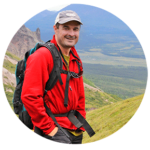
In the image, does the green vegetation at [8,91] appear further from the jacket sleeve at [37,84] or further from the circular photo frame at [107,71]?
the circular photo frame at [107,71]

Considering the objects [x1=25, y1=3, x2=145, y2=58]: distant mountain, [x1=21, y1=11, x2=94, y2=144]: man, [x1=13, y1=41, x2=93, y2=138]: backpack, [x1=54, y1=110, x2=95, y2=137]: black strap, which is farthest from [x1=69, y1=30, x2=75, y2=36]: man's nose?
[x1=25, y1=3, x2=145, y2=58]: distant mountain

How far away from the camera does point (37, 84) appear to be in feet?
6.03

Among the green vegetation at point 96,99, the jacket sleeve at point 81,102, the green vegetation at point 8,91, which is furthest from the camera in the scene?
the green vegetation at point 96,99

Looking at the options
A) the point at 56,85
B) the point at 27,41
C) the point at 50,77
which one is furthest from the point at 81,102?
the point at 27,41

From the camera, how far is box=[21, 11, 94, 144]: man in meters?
1.83

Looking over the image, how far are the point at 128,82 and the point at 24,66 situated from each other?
4.79 m

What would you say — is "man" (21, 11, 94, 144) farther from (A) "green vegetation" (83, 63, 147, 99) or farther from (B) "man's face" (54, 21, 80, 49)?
(A) "green vegetation" (83, 63, 147, 99)

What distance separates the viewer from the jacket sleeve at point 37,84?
1824mm

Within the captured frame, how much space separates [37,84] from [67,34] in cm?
63

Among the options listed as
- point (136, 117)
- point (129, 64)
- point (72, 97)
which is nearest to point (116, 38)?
point (129, 64)

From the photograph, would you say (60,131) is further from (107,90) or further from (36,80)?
(107,90)

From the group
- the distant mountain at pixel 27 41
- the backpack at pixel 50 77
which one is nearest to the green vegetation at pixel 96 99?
the distant mountain at pixel 27 41

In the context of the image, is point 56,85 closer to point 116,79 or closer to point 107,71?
point 107,71

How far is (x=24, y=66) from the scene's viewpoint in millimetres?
2090
